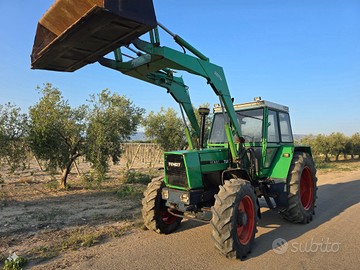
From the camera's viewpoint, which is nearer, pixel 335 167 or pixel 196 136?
pixel 196 136

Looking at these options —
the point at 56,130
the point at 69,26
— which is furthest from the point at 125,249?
the point at 56,130

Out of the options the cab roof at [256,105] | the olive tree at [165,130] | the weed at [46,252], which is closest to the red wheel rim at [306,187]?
the cab roof at [256,105]

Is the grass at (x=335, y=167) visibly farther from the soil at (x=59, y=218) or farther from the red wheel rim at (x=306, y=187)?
the soil at (x=59, y=218)

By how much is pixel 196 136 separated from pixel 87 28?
3549mm

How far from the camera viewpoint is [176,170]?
4.43 meters

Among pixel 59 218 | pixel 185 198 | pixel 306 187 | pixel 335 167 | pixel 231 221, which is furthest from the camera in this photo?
pixel 335 167

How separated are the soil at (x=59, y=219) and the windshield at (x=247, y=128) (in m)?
2.77

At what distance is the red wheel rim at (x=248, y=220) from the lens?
4.17 m

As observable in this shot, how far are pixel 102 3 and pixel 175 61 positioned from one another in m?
1.42

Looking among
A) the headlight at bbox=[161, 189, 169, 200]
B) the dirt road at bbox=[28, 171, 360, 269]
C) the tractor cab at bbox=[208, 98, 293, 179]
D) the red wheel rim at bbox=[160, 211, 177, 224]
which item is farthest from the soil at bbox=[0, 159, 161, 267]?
the tractor cab at bbox=[208, 98, 293, 179]

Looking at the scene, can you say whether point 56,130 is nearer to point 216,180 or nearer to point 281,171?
point 216,180

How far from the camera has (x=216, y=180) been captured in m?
4.75

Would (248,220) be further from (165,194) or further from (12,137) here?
(12,137)

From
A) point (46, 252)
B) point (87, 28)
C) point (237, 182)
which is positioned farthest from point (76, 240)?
point (87, 28)
